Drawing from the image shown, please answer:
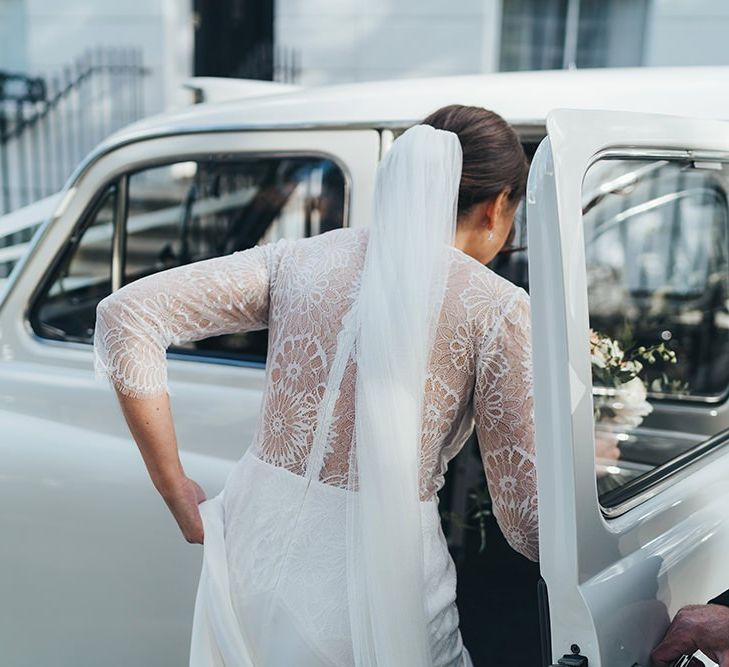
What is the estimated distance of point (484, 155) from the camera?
160 cm

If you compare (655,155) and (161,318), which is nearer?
(655,155)

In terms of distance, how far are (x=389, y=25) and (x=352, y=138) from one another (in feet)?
22.7

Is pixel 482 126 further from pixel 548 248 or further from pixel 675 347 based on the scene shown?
pixel 675 347

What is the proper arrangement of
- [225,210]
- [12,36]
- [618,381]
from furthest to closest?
[12,36], [225,210], [618,381]

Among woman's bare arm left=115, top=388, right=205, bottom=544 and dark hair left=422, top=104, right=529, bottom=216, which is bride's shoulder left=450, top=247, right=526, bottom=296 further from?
woman's bare arm left=115, top=388, right=205, bottom=544

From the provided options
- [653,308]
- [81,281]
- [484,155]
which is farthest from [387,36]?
[484,155]

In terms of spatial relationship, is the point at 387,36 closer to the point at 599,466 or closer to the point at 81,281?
the point at 81,281

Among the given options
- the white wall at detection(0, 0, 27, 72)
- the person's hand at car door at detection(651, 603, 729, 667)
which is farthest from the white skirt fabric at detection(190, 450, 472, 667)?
the white wall at detection(0, 0, 27, 72)

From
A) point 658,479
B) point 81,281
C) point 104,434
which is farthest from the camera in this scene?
point 81,281

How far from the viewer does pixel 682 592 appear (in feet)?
5.00

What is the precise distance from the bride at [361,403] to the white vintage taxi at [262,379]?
193mm

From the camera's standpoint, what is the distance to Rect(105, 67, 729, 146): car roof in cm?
207

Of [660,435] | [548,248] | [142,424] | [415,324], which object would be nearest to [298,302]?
[415,324]

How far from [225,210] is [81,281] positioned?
0.70m
